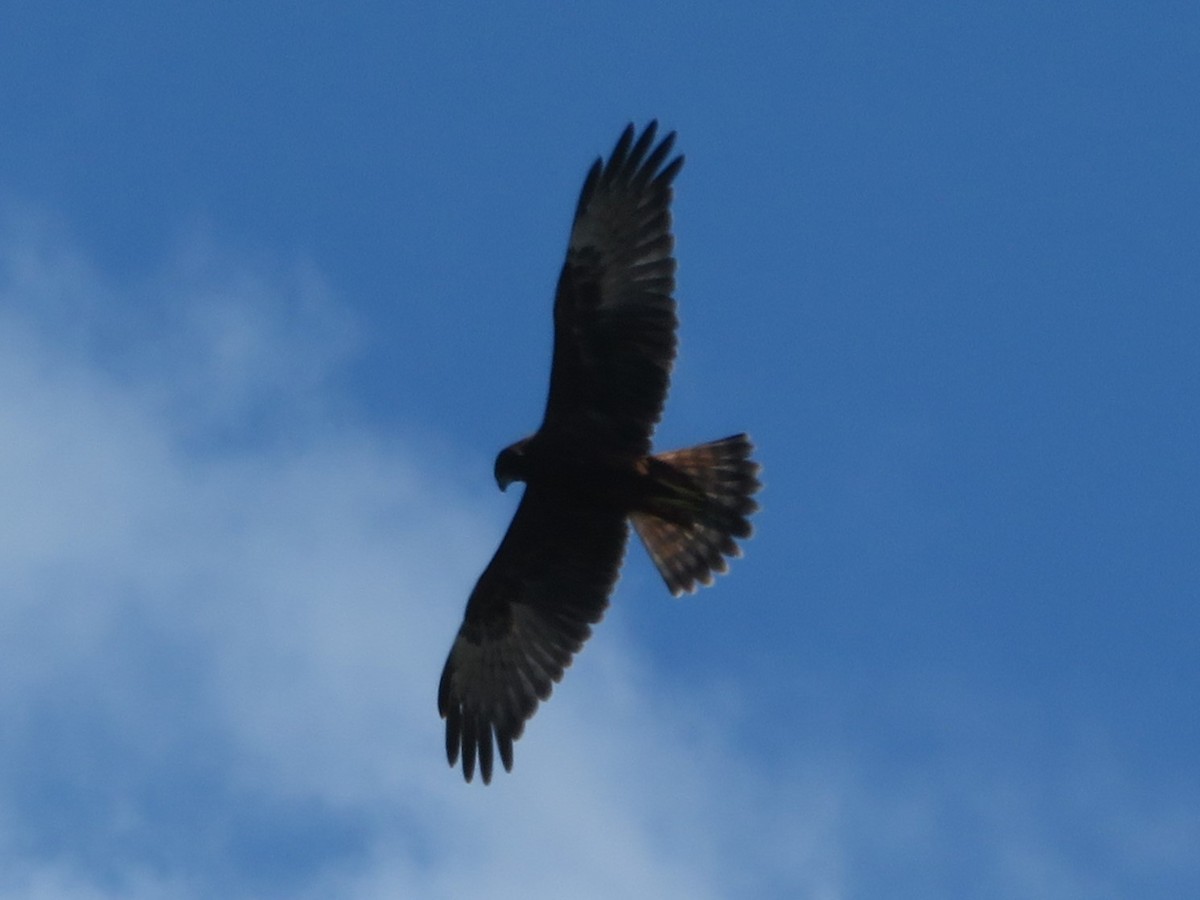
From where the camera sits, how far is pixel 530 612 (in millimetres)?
15172

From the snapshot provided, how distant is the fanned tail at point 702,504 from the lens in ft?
47.2

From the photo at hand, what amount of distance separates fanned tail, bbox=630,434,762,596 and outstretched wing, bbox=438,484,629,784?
0.41 metres

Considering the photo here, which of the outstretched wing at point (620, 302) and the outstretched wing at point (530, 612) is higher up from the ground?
the outstretched wing at point (620, 302)

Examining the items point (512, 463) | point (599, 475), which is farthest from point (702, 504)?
point (512, 463)

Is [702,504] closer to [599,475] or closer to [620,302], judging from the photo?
[599,475]

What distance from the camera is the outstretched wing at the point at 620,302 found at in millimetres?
14133

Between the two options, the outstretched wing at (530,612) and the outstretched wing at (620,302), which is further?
the outstretched wing at (530,612)

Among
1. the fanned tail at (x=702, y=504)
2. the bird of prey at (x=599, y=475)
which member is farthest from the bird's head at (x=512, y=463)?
the fanned tail at (x=702, y=504)

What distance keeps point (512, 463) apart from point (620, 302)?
1.17 metres

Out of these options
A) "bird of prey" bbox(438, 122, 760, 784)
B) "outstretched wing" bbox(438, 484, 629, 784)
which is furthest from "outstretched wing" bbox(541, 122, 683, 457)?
"outstretched wing" bbox(438, 484, 629, 784)

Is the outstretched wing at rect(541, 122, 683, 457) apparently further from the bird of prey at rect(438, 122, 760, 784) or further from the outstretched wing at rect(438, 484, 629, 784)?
the outstretched wing at rect(438, 484, 629, 784)

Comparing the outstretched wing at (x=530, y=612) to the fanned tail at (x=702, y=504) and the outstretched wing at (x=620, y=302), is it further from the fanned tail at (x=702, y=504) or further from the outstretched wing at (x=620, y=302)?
the outstretched wing at (x=620, y=302)

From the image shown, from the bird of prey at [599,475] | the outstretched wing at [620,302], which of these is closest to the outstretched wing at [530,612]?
the bird of prey at [599,475]

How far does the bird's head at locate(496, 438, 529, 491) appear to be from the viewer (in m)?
14.5
